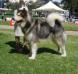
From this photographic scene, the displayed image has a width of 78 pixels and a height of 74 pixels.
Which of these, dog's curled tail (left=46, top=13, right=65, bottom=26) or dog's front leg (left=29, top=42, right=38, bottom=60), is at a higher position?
dog's curled tail (left=46, top=13, right=65, bottom=26)

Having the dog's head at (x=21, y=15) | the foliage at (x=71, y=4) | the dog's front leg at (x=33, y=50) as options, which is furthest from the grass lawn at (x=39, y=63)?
the foliage at (x=71, y=4)

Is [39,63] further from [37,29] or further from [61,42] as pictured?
[61,42]

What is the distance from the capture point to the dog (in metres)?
9.35

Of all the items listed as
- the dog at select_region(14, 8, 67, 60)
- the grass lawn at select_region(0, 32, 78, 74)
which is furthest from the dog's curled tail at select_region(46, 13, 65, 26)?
the grass lawn at select_region(0, 32, 78, 74)

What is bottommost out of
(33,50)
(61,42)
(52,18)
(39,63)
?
(39,63)

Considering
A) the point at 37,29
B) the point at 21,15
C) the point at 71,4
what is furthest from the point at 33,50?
the point at 71,4

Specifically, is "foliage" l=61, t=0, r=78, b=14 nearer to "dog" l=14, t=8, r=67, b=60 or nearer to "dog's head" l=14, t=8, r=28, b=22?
"dog" l=14, t=8, r=67, b=60

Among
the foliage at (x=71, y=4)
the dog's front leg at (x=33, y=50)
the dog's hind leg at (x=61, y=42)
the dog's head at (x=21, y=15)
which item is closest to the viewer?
the dog's head at (x=21, y=15)

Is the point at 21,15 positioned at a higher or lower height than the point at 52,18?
higher

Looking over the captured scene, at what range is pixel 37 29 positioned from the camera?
9594 millimetres

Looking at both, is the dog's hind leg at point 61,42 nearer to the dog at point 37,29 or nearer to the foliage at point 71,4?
the dog at point 37,29

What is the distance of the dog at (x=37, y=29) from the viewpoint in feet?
30.7

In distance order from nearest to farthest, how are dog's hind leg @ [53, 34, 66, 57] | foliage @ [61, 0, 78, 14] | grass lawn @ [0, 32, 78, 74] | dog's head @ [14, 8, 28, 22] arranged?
grass lawn @ [0, 32, 78, 74]
dog's head @ [14, 8, 28, 22]
dog's hind leg @ [53, 34, 66, 57]
foliage @ [61, 0, 78, 14]

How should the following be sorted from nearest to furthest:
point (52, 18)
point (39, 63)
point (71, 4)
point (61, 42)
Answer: point (39, 63) < point (52, 18) < point (61, 42) < point (71, 4)
